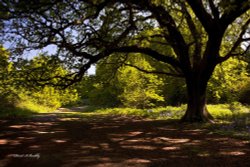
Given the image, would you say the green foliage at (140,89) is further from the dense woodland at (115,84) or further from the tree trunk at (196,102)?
the tree trunk at (196,102)

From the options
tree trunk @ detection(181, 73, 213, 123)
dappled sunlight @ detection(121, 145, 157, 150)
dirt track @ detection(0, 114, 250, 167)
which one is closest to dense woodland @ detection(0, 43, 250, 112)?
tree trunk @ detection(181, 73, 213, 123)

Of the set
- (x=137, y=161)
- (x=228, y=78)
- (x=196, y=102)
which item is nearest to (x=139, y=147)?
(x=137, y=161)

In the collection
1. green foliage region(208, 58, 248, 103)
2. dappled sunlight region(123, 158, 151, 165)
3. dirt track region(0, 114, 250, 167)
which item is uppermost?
green foliage region(208, 58, 248, 103)

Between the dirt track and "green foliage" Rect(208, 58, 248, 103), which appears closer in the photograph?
the dirt track

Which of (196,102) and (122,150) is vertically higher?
(196,102)

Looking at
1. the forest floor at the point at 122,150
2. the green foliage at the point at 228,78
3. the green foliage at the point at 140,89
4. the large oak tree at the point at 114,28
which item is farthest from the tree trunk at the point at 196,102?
the green foliage at the point at 140,89

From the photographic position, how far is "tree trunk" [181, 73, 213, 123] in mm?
14234

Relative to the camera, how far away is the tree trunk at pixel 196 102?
46.7 feet

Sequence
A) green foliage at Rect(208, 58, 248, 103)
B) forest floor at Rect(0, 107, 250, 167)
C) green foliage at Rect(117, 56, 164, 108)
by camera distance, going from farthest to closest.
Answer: green foliage at Rect(117, 56, 164, 108) → green foliage at Rect(208, 58, 248, 103) → forest floor at Rect(0, 107, 250, 167)

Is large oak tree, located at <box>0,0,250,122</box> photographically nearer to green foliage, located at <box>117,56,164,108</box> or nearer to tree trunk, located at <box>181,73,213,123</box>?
tree trunk, located at <box>181,73,213,123</box>

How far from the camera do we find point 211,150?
7195 mm

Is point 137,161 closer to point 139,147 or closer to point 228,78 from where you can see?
point 139,147

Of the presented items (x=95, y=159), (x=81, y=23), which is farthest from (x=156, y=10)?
(x=95, y=159)

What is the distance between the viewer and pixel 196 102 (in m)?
14.5
